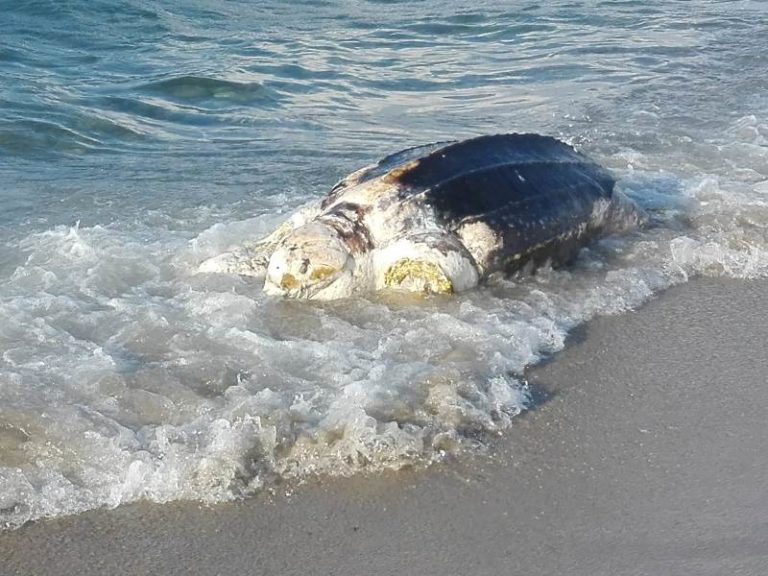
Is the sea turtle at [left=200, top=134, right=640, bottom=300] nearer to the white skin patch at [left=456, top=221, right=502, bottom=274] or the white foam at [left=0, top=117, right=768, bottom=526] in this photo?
the white skin patch at [left=456, top=221, right=502, bottom=274]

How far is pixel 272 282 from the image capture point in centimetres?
491

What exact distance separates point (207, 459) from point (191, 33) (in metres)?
10.9

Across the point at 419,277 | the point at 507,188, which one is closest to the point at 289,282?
the point at 419,277

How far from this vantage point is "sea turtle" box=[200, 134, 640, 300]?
4938mm

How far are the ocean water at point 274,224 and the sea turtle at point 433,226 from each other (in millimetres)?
134

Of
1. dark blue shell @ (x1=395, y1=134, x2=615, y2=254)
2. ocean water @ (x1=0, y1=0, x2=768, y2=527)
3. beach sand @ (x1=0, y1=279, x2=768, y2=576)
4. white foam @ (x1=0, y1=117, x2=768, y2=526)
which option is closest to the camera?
beach sand @ (x1=0, y1=279, x2=768, y2=576)

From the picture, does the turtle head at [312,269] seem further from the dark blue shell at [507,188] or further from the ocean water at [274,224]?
the dark blue shell at [507,188]

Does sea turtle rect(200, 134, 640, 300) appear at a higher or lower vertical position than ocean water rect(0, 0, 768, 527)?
higher

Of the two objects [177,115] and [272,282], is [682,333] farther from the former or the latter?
[177,115]

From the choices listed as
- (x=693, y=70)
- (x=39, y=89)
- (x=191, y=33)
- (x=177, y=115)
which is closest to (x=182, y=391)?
(x=177, y=115)

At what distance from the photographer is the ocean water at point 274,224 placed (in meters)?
3.55

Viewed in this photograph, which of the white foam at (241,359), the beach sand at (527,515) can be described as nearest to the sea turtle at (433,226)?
the white foam at (241,359)

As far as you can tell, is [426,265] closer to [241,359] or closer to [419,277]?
[419,277]

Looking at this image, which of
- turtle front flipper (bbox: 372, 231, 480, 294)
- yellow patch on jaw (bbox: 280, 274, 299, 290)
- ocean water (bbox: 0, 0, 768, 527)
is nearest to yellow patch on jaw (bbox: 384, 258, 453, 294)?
turtle front flipper (bbox: 372, 231, 480, 294)
